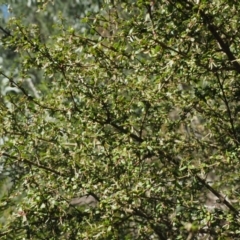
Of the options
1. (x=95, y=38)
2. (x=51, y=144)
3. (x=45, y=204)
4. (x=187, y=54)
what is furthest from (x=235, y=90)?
(x=45, y=204)

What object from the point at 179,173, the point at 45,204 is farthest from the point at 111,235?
the point at 179,173

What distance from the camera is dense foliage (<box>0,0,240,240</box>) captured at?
A: 11.4ft

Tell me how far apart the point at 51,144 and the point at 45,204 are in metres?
0.99

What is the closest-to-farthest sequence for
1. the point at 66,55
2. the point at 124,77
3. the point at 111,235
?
1. the point at 111,235
2. the point at 66,55
3. the point at 124,77

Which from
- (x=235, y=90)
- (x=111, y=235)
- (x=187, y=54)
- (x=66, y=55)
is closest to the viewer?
(x=187, y=54)

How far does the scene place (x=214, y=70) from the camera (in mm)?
3541

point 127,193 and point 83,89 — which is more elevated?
point 83,89

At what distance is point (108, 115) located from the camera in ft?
13.6

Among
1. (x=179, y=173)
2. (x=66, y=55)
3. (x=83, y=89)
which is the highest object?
(x=66, y=55)

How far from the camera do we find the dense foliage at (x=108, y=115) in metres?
3.48

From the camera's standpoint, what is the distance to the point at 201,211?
365 cm

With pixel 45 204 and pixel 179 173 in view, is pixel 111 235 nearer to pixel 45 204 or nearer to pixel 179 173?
pixel 45 204

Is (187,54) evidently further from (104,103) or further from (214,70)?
(104,103)

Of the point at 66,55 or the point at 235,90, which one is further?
the point at 235,90
